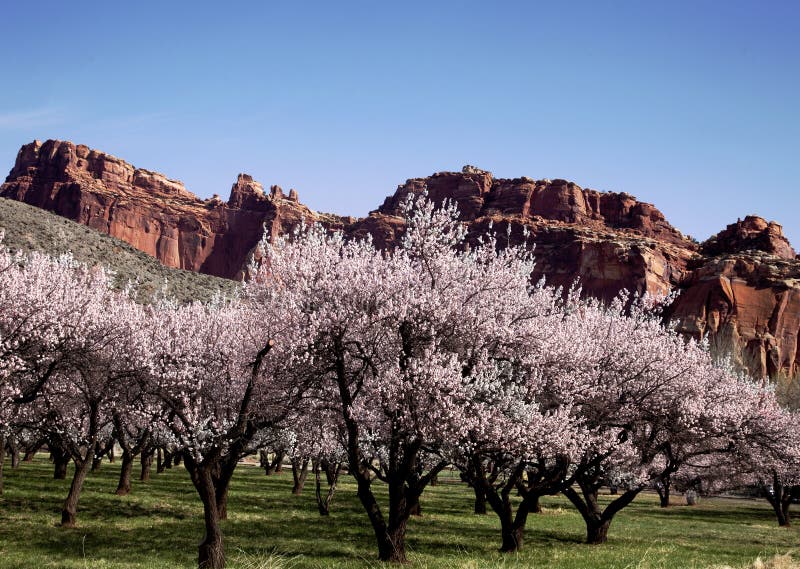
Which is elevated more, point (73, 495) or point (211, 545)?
point (211, 545)

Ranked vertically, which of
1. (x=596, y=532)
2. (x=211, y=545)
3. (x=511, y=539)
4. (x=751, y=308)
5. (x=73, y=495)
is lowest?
(x=73, y=495)

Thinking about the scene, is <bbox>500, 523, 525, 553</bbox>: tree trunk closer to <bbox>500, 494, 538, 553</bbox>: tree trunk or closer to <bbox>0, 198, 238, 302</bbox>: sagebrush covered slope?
<bbox>500, 494, 538, 553</bbox>: tree trunk

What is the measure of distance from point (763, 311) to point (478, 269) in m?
148

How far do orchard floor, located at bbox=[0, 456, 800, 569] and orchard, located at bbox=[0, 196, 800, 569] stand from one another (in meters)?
1.57

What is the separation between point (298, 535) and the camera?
28.1 metres

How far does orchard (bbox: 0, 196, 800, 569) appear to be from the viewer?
1961 cm

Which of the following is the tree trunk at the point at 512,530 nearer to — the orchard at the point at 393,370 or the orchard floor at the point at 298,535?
the orchard at the point at 393,370

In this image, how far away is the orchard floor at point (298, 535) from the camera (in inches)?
835

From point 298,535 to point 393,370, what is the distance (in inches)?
500

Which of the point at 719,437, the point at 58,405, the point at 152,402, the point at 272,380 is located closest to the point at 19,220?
the point at 58,405

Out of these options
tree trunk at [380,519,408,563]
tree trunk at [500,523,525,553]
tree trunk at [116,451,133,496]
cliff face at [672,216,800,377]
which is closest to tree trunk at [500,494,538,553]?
tree trunk at [500,523,525,553]

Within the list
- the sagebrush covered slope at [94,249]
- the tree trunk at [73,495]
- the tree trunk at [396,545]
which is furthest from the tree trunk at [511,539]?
the sagebrush covered slope at [94,249]

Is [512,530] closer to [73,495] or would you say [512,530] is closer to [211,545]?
[211,545]

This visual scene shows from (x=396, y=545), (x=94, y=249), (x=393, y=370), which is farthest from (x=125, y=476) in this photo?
(x=94, y=249)
